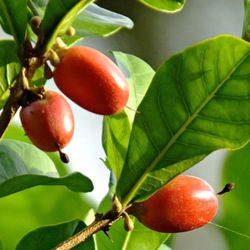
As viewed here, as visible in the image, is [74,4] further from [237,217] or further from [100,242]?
[237,217]

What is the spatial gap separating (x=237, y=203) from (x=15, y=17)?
74cm

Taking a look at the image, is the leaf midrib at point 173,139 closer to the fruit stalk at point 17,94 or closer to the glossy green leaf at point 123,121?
the glossy green leaf at point 123,121

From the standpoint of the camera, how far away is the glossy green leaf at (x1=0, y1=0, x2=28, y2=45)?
1.08 m

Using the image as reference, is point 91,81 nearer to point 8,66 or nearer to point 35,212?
point 8,66

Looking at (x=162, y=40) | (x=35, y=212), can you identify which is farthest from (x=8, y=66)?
(x=162, y=40)

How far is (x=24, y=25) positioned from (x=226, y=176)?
2.39 ft

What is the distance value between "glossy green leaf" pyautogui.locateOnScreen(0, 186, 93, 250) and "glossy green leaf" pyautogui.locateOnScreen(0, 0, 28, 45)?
0.53 metres

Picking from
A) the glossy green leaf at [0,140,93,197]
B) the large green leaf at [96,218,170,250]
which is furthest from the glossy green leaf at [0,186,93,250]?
the glossy green leaf at [0,140,93,197]

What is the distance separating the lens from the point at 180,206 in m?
1.10

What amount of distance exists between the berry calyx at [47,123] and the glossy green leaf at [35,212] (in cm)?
54

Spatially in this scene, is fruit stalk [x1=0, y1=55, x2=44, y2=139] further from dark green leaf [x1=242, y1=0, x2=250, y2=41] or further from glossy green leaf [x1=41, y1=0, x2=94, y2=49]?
dark green leaf [x1=242, y1=0, x2=250, y2=41]

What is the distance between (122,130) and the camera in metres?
1.25

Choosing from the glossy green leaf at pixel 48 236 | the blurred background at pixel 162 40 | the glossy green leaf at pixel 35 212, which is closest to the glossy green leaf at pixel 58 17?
the glossy green leaf at pixel 48 236

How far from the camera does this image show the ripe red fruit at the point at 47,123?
1047 millimetres
